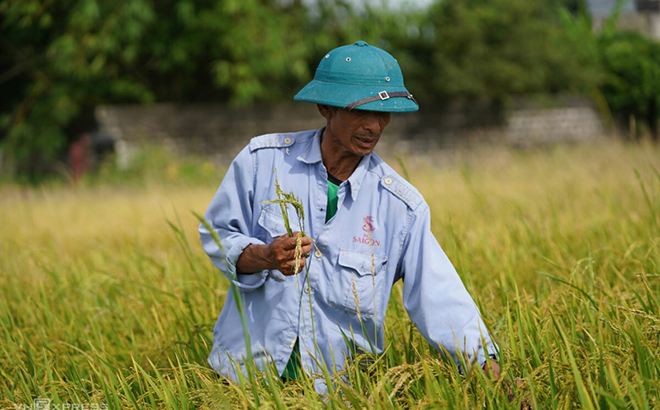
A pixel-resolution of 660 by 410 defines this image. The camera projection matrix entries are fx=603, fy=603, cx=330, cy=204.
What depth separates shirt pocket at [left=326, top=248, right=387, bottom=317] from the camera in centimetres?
178

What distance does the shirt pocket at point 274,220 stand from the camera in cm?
181

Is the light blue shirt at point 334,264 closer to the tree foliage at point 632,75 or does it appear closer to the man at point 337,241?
the man at point 337,241

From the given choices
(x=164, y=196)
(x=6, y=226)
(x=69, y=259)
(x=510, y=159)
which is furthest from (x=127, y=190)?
(x=510, y=159)

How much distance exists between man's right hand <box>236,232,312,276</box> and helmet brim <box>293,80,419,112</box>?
388 mm

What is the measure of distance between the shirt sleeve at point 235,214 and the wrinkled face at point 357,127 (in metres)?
0.29

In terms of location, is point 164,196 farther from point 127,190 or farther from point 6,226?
point 6,226

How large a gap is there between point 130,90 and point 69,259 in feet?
29.7

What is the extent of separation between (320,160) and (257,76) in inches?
419

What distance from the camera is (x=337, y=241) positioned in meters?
1.80

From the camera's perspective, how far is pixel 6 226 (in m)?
5.19

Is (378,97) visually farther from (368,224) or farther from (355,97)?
(368,224)

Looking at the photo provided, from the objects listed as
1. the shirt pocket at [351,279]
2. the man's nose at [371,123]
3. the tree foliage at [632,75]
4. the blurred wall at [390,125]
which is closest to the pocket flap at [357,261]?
the shirt pocket at [351,279]

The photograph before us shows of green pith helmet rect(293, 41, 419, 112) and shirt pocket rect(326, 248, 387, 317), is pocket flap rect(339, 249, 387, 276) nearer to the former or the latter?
shirt pocket rect(326, 248, 387, 317)

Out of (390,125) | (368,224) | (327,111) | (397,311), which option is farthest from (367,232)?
(390,125)
